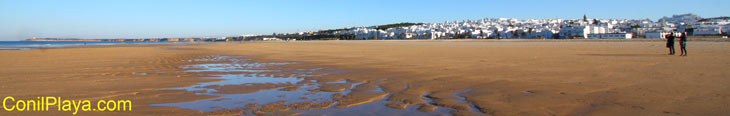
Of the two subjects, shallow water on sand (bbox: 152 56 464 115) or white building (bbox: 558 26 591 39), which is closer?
shallow water on sand (bbox: 152 56 464 115)

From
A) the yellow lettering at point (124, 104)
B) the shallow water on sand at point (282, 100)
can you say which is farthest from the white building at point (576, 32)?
the yellow lettering at point (124, 104)

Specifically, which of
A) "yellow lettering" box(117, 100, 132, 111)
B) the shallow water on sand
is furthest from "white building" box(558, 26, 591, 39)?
"yellow lettering" box(117, 100, 132, 111)

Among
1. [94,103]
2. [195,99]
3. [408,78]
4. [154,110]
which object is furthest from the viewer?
[408,78]

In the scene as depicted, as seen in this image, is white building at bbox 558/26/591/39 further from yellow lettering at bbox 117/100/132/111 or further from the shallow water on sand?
yellow lettering at bbox 117/100/132/111

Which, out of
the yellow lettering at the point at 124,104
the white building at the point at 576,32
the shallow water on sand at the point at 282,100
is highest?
the white building at the point at 576,32

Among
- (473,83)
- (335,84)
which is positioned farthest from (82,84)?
(473,83)

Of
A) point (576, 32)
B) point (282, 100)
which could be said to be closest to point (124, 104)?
point (282, 100)

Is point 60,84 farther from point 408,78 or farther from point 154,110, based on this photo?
point 408,78

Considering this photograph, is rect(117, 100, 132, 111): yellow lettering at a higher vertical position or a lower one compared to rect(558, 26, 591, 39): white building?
lower

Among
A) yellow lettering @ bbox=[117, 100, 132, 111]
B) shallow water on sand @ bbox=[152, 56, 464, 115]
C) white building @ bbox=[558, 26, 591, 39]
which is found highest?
white building @ bbox=[558, 26, 591, 39]

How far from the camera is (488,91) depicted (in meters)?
4.50

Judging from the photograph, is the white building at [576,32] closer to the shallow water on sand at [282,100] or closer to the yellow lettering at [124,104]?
the shallow water on sand at [282,100]

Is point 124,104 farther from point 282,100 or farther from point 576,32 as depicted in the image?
point 576,32

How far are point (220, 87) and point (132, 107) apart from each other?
1.62 m
